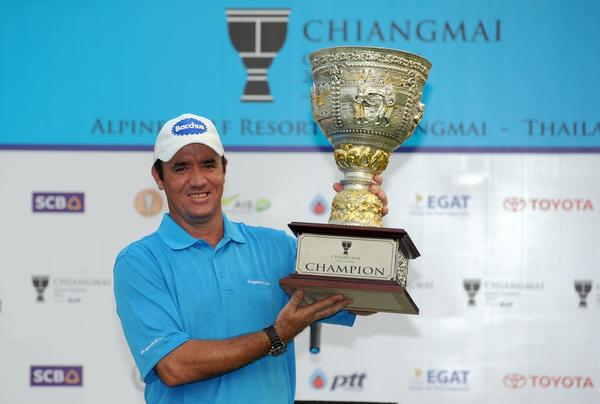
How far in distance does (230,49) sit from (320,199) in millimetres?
756

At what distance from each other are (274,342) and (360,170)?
54 cm

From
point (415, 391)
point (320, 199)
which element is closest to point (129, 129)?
point (320, 199)

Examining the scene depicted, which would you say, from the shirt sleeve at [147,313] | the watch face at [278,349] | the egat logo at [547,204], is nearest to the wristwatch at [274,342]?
the watch face at [278,349]

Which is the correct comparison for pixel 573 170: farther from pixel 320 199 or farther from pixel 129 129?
pixel 129 129

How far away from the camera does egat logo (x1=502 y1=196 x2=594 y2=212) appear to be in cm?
417

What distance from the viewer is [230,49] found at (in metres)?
4.29

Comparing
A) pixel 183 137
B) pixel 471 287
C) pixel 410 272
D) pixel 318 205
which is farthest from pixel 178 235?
pixel 471 287

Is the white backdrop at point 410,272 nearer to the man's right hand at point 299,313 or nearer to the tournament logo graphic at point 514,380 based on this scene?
the tournament logo graphic at point 514,380

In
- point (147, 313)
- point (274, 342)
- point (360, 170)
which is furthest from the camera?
point (360, 170)

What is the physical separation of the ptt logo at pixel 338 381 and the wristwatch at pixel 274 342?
1.85m

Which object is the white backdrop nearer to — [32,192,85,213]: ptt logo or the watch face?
[32,192,85,213]: ptt logo

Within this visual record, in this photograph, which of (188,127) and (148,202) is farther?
(148,202)

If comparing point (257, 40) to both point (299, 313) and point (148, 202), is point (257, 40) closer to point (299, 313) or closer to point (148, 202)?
point (148, 202)

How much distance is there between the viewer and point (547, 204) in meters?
4.19
